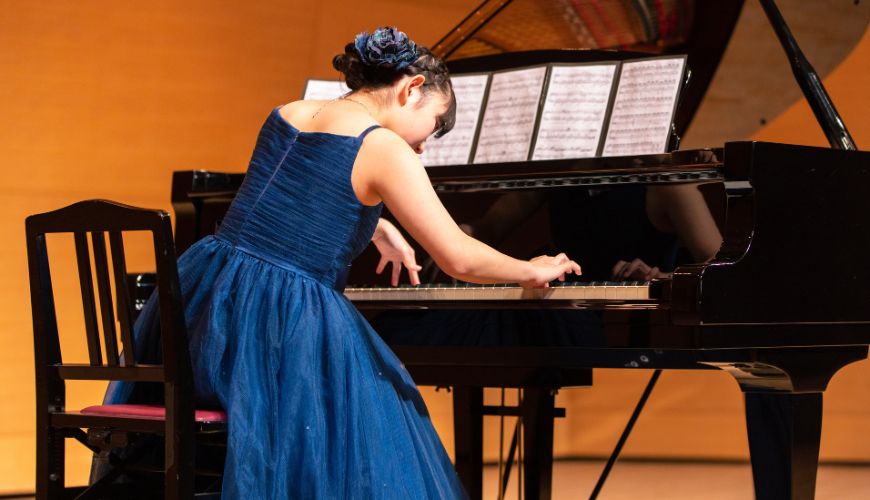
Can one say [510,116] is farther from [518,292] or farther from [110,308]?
[110,308]

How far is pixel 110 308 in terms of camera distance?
186cm

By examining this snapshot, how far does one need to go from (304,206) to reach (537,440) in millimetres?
829

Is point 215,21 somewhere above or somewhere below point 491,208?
above

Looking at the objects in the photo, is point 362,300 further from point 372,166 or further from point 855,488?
point 855,488

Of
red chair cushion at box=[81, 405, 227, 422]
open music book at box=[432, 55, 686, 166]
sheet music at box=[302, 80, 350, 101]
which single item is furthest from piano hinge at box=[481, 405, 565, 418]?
sheet music at box=[302, 80, 350, 101]

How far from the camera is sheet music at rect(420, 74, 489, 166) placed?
2.72m

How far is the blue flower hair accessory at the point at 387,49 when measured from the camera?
1946 millimetres

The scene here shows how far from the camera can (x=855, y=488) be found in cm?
462

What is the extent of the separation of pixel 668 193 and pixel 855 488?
9.48 feet

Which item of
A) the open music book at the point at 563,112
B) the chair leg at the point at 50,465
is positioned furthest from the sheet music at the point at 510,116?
the chair leg at the point at 50,465

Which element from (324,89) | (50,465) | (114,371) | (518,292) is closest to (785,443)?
(518,292)

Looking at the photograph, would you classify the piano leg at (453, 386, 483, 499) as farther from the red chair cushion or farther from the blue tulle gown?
the red chair cushion

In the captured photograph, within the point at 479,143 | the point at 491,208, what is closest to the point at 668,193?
the point at 491,208

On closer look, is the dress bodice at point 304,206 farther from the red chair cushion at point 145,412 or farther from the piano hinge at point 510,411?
the piano hinge at point 510,411
